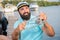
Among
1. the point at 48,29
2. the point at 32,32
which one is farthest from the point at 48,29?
the point at 32,32

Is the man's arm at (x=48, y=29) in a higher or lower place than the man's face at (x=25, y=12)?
lower

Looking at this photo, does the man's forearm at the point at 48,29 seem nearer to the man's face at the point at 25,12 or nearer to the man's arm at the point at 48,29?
the man's arm at the point at 48,29

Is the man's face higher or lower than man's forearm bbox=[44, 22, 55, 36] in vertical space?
higher

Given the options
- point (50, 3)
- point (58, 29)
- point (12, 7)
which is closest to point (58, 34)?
point (58, 29)

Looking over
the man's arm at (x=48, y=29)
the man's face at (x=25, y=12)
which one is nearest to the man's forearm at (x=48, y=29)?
the man's arm at (x=48, y=29)

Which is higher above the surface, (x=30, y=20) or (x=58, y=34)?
(x=30, y=20)

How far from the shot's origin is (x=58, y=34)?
2.54m

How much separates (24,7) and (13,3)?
93 centimetres

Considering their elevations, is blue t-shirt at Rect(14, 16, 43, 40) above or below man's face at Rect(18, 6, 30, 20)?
below

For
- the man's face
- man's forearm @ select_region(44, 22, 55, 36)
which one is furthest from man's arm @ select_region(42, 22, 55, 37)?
the man's face

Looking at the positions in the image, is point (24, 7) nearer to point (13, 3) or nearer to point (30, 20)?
point (30, 20)

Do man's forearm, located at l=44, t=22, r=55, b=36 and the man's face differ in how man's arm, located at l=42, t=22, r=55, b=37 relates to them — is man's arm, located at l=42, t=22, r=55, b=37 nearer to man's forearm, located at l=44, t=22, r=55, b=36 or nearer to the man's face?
man's forearm, located at l=44, t=22, r=55, b=36

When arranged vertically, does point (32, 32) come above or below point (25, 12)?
below

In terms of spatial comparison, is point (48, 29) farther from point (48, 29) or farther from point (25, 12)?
point (25, 12)
